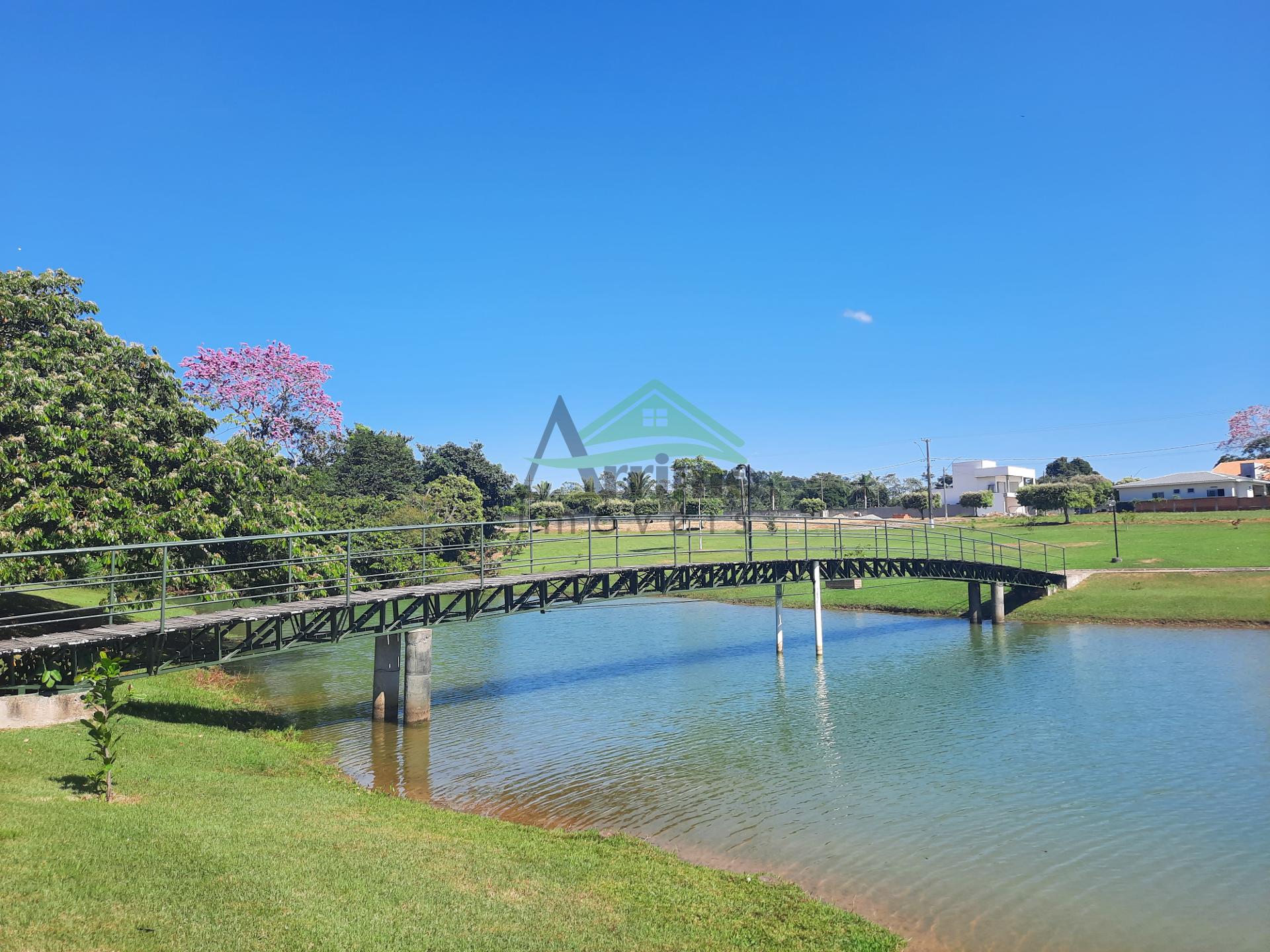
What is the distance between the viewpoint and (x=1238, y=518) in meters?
56.1

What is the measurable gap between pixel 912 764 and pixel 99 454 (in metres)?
18.5

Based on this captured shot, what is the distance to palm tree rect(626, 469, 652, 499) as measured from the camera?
3452 inches

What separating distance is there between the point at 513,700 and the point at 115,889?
14532mm

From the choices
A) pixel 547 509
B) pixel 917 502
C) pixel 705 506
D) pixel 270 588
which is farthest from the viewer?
pixel 917 502

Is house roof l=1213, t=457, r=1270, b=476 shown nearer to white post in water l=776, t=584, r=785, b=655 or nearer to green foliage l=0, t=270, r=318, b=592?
white post in water l=776, t=584, r=785, b=655

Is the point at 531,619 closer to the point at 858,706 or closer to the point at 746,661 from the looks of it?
the point at 746,661

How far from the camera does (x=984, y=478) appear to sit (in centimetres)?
11762

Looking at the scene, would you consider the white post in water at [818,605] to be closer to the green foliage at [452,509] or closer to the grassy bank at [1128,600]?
the grassy bank at [1128,600]

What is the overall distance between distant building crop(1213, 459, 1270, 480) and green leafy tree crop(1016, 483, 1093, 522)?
90.0ft

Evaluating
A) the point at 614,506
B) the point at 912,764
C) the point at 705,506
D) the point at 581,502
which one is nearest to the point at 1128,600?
the point at 912,764

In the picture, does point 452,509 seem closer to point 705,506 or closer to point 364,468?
point 364,468

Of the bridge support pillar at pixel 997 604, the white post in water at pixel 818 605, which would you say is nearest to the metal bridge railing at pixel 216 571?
the white post in water at pixel 818 605

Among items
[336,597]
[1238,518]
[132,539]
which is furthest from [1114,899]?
[1238,518]

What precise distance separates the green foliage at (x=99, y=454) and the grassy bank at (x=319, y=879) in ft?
22.6
